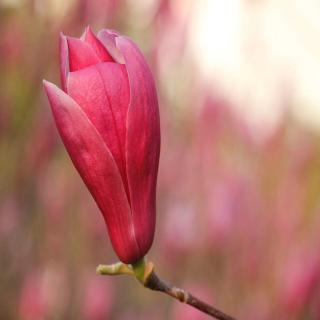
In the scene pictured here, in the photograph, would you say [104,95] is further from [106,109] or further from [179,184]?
[179,184]

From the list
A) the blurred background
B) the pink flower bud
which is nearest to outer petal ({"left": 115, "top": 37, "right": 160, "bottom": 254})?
the pink flower bud

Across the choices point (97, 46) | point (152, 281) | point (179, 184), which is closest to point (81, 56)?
point (97, 46)

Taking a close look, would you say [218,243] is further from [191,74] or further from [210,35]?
[210,35]

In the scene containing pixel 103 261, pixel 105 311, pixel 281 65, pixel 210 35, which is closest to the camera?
pixel 105 311

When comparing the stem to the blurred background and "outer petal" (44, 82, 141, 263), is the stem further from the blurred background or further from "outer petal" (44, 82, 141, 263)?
the blurred background

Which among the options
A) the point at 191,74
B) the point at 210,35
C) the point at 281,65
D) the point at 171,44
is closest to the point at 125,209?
the point at 171,44

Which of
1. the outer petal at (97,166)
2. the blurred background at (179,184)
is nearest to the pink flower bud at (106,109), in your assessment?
the outer petal at (97,166)

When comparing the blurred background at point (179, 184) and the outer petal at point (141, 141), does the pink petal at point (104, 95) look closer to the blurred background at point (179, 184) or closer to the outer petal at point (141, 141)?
the outer petal at point (141, 141)
